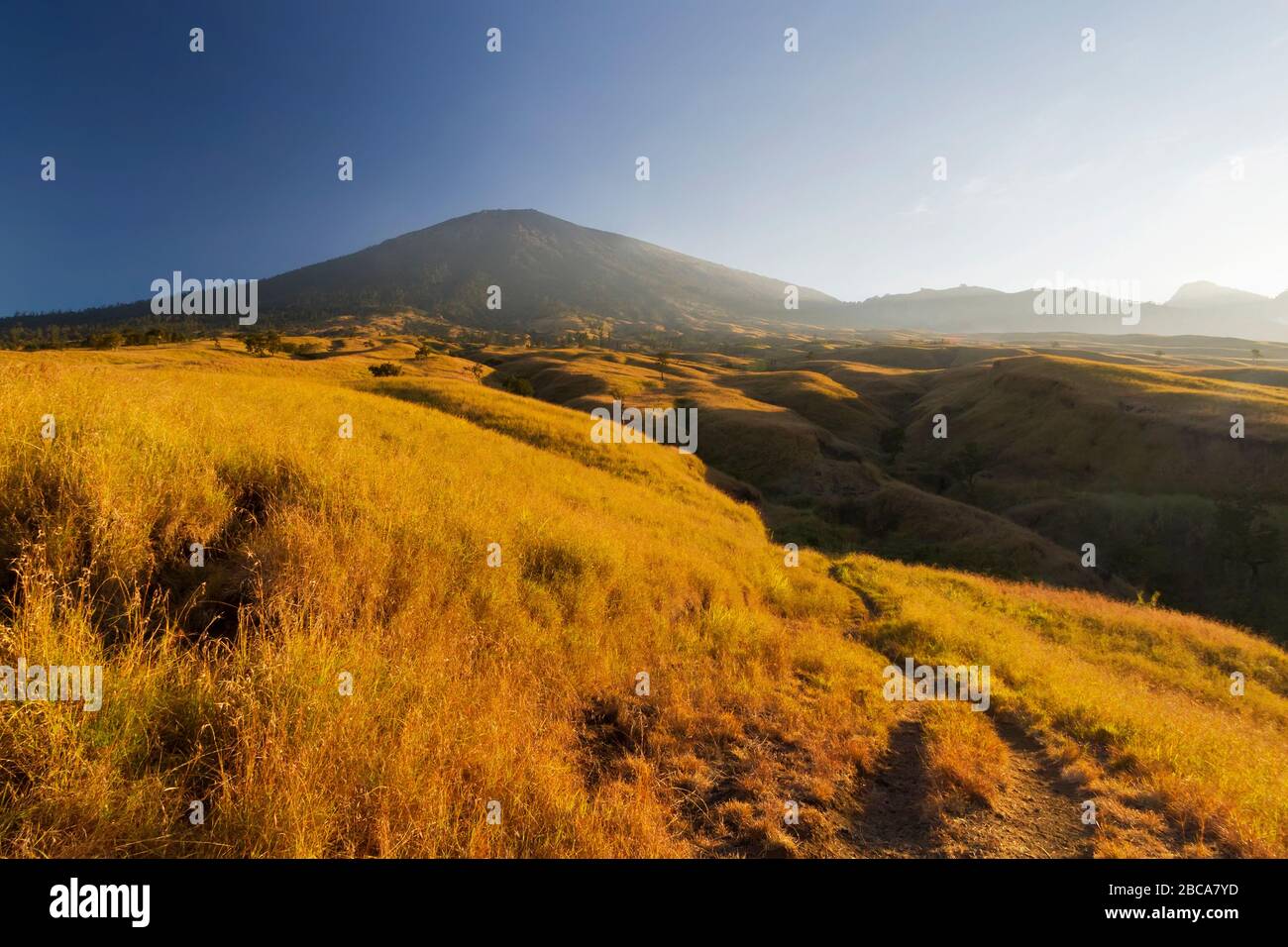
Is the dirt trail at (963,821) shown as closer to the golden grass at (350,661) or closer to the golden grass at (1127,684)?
the golden grass at (350,661)

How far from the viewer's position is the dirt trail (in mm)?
4758

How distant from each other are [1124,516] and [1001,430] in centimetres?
2146

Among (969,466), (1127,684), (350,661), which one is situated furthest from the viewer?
(969,466)

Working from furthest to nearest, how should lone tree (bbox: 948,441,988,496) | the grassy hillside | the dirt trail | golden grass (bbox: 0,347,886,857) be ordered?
lone tree (bbox: 948,441,988,496) → the dirt trail → the grassy hillside → golden grass (bbox: 0,347,886,857)

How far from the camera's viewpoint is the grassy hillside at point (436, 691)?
3.28m

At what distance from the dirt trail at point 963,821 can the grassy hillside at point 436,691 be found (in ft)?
0.15

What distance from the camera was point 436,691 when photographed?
4715mm

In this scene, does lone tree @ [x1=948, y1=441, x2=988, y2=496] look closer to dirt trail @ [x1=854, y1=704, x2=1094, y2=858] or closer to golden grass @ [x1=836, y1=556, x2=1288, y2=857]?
golden grass @ [x1=836, y1=556, x2=1288, y2=857]

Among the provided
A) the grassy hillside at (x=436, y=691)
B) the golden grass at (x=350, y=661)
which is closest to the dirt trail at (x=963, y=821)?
the grassy hillside at (x=436, y=691)

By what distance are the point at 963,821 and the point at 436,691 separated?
535cm

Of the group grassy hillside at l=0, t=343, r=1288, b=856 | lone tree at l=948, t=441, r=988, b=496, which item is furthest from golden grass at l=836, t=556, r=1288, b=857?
lone tree at l=948, t=441, r=988, b=496

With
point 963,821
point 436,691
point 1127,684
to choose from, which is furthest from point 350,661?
point 1127,684

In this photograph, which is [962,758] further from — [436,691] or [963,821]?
[436,691]

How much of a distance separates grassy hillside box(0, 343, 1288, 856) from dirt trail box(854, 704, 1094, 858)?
1.8 inches
